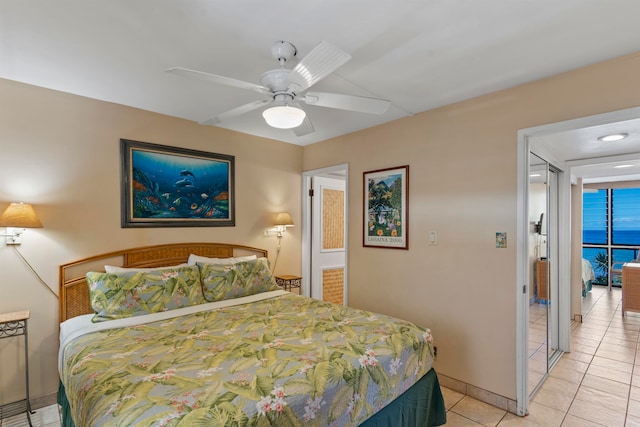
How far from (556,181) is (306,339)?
3416 mm

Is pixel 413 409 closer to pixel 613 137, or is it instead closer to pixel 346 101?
pixel 346 101

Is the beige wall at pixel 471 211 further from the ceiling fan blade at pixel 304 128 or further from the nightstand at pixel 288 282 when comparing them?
the ceiling fan blade at pixel 304 128

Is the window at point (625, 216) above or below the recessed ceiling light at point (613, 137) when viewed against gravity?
below

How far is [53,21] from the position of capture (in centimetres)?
169

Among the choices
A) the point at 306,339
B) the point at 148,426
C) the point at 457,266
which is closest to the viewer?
the point at 148,426

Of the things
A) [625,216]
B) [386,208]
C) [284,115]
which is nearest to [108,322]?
[284,115]

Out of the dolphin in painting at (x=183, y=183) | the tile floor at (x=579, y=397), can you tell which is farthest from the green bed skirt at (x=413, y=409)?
the dolphin in painting at (x=183, y=183)

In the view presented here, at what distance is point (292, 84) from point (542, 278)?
2.90 metres

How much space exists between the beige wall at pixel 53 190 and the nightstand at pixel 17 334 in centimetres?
6

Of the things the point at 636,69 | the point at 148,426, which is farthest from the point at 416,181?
the point at 148,426

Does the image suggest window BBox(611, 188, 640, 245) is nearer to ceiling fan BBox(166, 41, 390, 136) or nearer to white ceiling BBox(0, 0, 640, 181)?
white ceiling BBox(0, 0, 640, 181)

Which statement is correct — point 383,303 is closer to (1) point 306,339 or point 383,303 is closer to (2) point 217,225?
(1) point 306,339

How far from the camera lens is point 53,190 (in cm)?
252

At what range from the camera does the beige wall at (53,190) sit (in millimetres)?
2355
